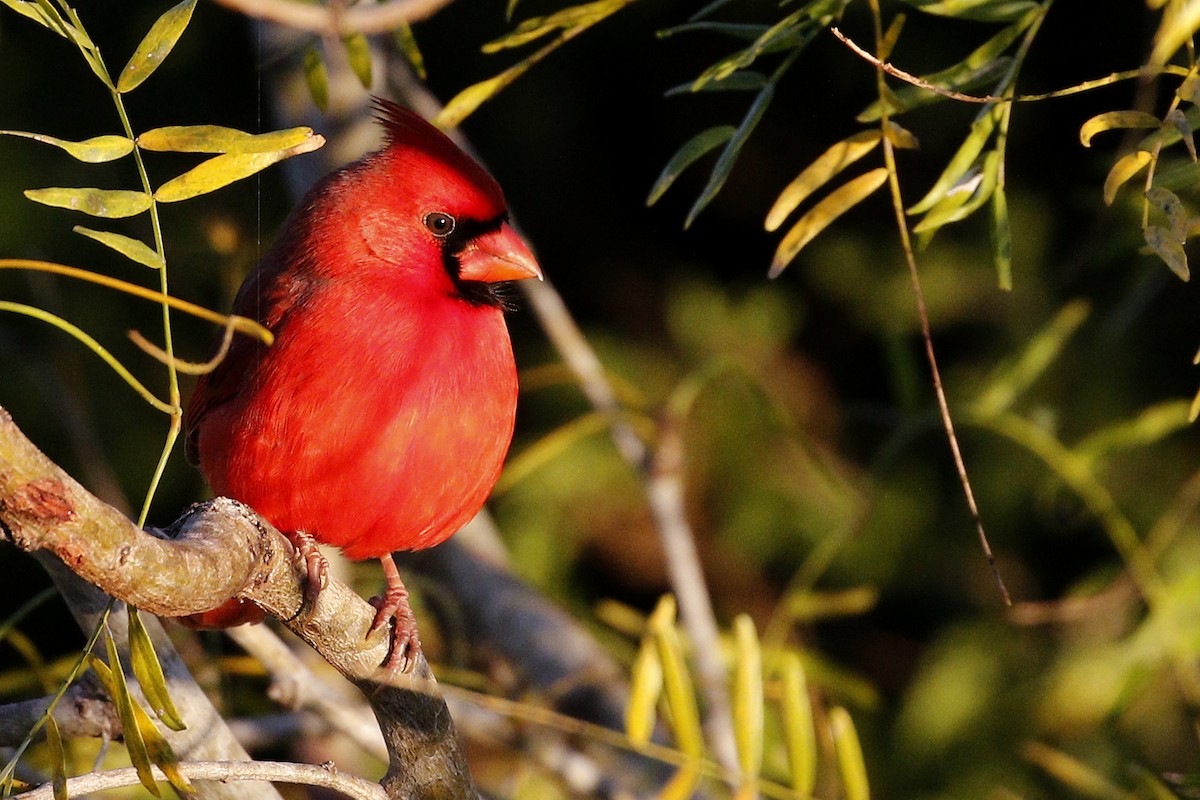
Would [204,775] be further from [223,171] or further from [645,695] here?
[645,695]

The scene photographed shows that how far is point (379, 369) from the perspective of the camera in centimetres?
177

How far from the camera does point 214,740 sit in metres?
1.81

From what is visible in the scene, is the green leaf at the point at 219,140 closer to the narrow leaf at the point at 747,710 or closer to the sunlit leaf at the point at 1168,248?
the sunlit leaf at the point at 1168,248

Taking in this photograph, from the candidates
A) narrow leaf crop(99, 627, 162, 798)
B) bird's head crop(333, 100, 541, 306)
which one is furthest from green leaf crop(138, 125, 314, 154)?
bird's head crop(333, 100, 541, 306)

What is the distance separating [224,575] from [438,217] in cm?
86

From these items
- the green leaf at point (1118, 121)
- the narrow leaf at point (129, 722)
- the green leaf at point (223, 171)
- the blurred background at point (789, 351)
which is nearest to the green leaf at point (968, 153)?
the green leaf at point (1118, 121)

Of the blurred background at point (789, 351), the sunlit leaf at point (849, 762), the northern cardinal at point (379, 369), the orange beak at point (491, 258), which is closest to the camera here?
the northern cardinal at point (379, 369)

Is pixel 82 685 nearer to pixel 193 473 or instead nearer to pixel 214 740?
pixel 214 740

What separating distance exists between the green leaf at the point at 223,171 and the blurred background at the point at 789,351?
1743 millimetres

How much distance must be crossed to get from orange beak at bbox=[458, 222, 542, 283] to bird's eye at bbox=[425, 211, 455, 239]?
35mm

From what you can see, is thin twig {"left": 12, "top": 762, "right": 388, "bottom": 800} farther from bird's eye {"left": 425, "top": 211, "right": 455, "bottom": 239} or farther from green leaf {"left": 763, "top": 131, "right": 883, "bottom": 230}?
bird's eye {"left": 425, "top": 211, "right": 455, "bottom": 239}

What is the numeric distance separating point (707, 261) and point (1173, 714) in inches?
67.4

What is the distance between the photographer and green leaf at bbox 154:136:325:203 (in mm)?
1147

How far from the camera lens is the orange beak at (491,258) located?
197 centimetres
